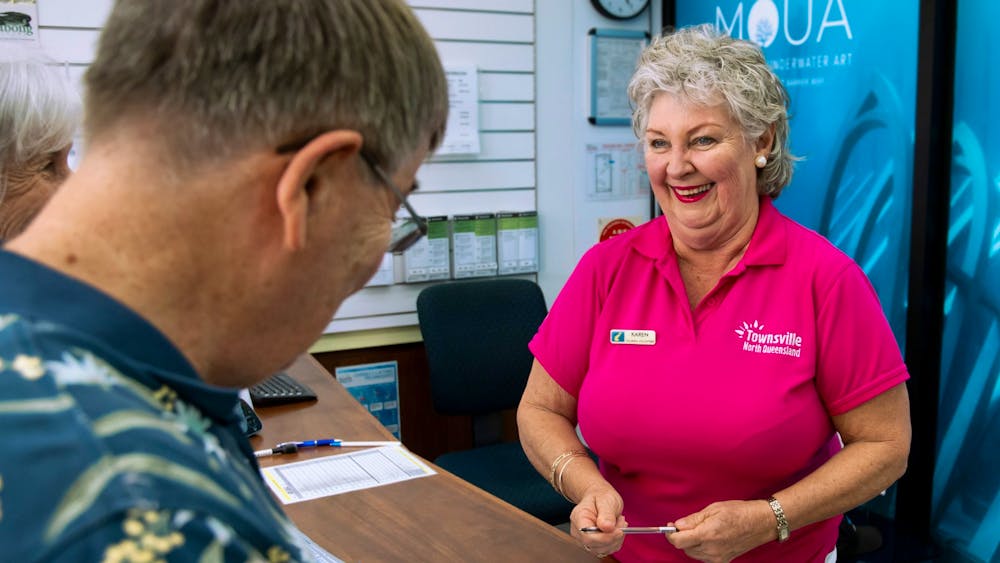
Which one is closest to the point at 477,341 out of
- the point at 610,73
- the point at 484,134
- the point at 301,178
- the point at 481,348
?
the point at 481,348

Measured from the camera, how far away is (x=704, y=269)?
2027 millimetres

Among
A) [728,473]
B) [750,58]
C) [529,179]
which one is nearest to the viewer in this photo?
[728,473]

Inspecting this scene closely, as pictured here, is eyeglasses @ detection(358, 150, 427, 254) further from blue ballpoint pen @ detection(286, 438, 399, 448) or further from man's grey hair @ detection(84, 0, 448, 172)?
blue ballpoint pen @ detection(286, 438, 399, 448)

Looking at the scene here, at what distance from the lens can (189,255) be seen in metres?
0.65

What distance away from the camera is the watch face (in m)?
4.00

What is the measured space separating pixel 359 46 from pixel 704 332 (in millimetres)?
1384

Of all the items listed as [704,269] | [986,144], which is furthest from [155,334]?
[986,144]

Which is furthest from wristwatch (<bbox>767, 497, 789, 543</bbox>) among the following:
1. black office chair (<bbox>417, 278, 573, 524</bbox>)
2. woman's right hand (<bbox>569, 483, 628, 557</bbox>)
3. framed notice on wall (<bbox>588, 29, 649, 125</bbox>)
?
framed notice on wall (<bbox>588, 29, 649, 125</bbox>)

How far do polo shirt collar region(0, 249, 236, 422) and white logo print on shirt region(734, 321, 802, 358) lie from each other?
1452mm

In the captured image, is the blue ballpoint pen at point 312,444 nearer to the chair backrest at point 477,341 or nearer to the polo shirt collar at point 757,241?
the polo shirt collar at point 757,241

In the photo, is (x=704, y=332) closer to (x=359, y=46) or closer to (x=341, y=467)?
(x=341, y=467)

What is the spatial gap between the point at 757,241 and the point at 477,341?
1.71m

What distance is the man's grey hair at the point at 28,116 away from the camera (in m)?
1.93

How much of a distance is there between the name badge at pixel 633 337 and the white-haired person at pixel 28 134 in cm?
131
